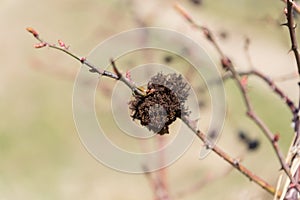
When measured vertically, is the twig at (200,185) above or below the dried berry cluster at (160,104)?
above

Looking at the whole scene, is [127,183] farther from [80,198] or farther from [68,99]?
[68,99]

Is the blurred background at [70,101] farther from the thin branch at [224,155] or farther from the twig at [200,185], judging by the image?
the thin branch at [224,155]

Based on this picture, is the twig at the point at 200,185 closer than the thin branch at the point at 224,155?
No

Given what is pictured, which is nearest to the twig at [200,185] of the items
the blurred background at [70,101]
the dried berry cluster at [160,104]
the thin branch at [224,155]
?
the blurred background at [70,101]

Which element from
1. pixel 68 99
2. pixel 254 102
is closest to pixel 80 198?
pixel 68 99

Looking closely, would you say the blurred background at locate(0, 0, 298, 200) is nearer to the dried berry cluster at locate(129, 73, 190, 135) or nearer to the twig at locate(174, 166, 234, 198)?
the twig at locate(174, 166, 234, 198)

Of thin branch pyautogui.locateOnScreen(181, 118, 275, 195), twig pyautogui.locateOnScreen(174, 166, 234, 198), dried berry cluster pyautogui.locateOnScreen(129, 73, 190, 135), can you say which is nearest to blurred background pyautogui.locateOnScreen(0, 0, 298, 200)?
twig pyautogui.locateOnScreen(174, 166, 234, 198)

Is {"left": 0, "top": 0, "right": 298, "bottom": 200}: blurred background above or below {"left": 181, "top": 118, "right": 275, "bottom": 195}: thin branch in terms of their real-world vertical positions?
above

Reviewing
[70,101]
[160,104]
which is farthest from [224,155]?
[70,101]

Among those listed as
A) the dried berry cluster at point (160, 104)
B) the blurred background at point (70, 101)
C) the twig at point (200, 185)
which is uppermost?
the blurred background at point (70, 101)
